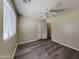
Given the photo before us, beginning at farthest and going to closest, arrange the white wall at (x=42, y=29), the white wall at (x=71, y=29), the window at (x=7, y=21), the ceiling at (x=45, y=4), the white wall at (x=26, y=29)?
the white wall at (x=42, y=29)
the white wall at (x=26, y=29)
the white wall at (x=71, y=29)
the ceiling at (x=45, y=4)
the window at (x=7, y=21)

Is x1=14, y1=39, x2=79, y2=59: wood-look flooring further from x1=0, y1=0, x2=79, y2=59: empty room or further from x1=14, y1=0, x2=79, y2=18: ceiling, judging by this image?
x1=14, y1=0, x2=79, y2=18: ceiling

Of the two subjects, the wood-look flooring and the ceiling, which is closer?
the ceiling

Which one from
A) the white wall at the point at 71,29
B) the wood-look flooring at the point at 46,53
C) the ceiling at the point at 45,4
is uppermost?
the ceiling at the point at 45,4

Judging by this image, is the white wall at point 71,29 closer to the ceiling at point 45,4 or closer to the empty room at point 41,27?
the empty room at point 41,27

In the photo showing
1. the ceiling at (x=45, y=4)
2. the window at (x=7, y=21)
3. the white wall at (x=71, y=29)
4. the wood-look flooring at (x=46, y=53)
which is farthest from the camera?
the white wall at (x=71, y=29)

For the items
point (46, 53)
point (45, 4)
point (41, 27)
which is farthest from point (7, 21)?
point (41, 27)

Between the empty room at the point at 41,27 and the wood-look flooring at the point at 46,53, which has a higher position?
the empty room at the point at 41,27

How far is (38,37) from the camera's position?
8914 millimetres

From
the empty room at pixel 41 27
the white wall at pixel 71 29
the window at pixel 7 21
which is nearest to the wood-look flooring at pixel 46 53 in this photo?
the empty room at pixel 41 27

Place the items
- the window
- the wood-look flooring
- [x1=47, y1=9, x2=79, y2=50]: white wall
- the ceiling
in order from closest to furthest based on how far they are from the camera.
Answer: the window
the ceiling
the wood-look flooring
[x1=47, y1=9, x2=79, y2=50]: white wall

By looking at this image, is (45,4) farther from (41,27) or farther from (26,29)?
(41,27)

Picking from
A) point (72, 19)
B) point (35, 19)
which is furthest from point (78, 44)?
point (35, 19)

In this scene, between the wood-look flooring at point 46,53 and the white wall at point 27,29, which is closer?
the wood-look flooring at point 46,53

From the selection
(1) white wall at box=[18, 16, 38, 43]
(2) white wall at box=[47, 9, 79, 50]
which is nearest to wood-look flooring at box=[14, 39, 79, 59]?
(2) white wall at box=[47, 9, 79, 50]
